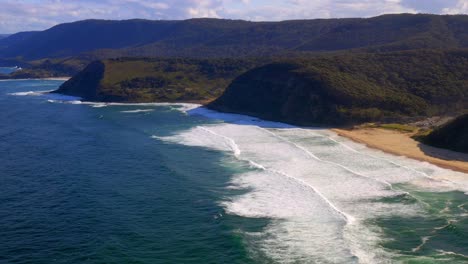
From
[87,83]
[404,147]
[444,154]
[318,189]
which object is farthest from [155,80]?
[318,189]

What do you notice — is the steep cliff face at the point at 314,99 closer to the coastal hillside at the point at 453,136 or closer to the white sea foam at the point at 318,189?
the white sea foam at the point at 318,189

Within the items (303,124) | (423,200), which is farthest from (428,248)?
(303,124)

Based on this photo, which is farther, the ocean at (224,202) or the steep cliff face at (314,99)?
the steep cliff face at (314,99)

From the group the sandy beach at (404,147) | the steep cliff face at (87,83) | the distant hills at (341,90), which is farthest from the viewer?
the steep cliff face at (87,83)

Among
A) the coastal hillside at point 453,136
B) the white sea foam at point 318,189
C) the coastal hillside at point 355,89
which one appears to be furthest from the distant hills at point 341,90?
the coastal hillside at point 453,136

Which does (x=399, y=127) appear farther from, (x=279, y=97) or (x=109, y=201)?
(x=109, y=201)

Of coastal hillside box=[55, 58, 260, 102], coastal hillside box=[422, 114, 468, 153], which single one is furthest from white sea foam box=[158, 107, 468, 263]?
coastal hillside box=[55, 58, 260, 102]
